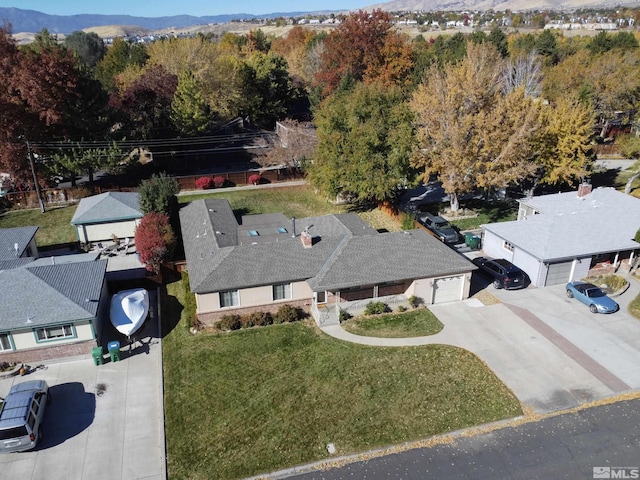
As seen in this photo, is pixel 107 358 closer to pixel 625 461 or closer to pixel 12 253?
pixel 12 253

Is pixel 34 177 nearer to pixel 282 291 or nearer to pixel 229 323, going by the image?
pixel 229 323

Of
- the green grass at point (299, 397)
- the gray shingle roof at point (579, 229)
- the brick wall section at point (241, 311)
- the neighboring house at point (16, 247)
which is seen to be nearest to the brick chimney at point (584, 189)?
the gray shingle roof at point (579, 229)

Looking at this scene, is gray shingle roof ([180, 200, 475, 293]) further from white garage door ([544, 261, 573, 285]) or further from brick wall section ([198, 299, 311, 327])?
white garage door ([544, 261, 573, 285])

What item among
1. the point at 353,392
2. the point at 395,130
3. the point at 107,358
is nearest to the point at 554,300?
the point at 353,392

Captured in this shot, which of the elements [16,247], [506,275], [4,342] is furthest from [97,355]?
[506,275]

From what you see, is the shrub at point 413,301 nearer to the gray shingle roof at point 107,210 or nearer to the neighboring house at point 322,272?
the neighboring house at point 322,272

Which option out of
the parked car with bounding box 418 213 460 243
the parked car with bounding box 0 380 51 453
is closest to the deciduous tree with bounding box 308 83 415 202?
the parked car with bounding box 418 213 460 243
